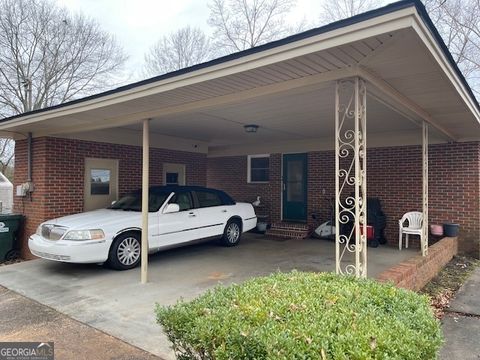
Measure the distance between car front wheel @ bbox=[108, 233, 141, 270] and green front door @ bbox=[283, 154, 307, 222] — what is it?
17.3ft

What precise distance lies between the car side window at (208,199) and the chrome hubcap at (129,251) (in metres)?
1.69

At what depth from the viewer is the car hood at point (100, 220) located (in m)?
6.02

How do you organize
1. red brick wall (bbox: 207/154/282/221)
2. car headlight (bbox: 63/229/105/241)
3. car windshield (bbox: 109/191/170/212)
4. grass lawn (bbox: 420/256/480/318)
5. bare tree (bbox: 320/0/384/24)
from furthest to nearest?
1. bare tree (bbox: 320/0/384/24)
2. red brick wall (bbox: 207/154/282/221)
3. car windshield (bbox: 109/191/170/212)
4. car headlight (bbox: 63/229/105/241)
5. grass lawn (bbox: 420/256/480/318)

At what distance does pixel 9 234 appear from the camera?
8.11 m

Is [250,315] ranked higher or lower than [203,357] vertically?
higher

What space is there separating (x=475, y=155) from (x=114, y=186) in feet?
27.3

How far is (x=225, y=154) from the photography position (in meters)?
11.9

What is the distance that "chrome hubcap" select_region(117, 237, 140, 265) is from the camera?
6.37 metres

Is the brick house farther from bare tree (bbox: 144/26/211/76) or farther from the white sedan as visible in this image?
bare tree (bbox: 144/26/211/76)

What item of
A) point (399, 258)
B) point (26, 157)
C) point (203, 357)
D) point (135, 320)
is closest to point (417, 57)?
point (203, 357)

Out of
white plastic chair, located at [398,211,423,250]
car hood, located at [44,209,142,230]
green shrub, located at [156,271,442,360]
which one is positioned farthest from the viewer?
white plastic chair, located at [398,211,423,250]

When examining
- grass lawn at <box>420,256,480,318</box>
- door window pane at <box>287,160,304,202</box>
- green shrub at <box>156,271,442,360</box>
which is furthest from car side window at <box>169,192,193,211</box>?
green shrub at <box>156,271,442,360</box>

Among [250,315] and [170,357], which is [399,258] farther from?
[250,315]

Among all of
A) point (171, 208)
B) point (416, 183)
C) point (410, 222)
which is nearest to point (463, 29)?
point (416, 183)
